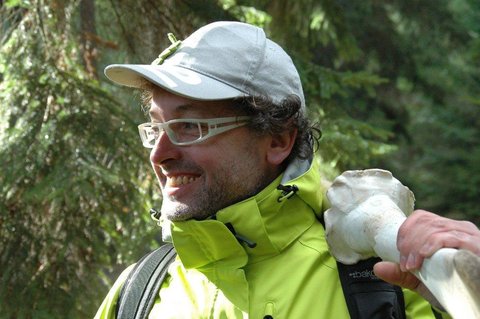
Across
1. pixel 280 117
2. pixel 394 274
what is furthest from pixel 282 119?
pixel 394 274

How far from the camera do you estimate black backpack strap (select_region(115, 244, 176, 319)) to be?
2953 mm

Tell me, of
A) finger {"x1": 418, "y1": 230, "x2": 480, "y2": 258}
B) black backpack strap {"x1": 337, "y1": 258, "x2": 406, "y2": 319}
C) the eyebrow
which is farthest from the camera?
the eyebrow

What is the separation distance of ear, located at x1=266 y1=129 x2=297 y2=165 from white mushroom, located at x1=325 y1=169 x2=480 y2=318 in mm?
329

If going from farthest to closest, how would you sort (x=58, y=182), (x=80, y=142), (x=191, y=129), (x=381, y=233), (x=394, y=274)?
(x=80, y=142) < (x=58, y=182) < (x=191, y=129) < (x=381, y=233) < (x=394, y=274)

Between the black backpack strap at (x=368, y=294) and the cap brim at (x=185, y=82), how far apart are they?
690mm

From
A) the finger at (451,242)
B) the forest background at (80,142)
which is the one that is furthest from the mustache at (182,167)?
the forest background at (80,142)

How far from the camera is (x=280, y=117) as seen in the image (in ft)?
10.3

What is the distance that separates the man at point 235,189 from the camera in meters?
2.82

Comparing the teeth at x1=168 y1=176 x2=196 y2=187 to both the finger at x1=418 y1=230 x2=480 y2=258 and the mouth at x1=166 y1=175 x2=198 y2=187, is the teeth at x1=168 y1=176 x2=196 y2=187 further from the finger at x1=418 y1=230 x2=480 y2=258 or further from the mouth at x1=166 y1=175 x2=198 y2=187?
the finger at x1=418 y1=230 x2=480 y2=258

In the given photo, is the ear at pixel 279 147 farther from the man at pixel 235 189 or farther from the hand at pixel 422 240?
the hand at pixel 422 240

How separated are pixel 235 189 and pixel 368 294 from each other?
0.59 meters

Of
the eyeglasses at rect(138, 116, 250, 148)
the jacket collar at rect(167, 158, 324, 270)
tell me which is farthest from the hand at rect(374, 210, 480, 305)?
the eyeglasses at rect(138, 116, 250, 148)

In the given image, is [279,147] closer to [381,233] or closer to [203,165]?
[203,165]

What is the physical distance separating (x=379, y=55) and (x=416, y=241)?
10861mm
